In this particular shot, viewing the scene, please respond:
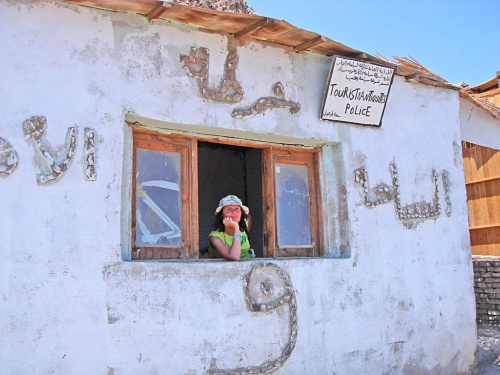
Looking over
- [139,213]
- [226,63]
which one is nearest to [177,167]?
[139,213]

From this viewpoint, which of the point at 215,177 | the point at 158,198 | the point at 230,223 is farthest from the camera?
the point at 215,177

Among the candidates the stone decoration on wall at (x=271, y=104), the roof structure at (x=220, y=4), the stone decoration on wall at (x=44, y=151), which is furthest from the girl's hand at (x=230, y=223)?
the roof structure at (x=220, y=4)

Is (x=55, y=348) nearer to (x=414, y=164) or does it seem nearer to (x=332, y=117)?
(x=332, y=117)

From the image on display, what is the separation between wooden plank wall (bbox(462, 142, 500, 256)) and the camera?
10.7 m

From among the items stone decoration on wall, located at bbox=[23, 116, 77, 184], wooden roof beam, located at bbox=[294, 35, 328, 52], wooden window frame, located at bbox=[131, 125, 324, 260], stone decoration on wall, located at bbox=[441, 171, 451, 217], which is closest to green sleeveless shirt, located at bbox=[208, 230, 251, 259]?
wooden window frame, located at bbox=[131, 125, 324, 260]

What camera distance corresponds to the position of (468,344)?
6.31m

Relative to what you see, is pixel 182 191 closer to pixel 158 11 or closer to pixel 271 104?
pixel 271 104

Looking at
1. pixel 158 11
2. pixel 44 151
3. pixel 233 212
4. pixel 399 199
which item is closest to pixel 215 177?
pixel 233 212

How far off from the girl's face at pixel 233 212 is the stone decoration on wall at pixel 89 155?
1.33 meters

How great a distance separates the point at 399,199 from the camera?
235 inches

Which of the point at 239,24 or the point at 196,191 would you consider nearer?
the point at 239,24

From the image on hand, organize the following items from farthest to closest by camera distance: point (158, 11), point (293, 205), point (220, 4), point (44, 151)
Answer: point (220, 4)
point (293, 205)
point (158, 11)
point (44, 151)

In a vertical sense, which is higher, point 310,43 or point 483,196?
point 310,43

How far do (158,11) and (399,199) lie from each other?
2.99 m
